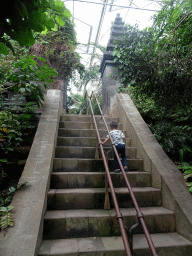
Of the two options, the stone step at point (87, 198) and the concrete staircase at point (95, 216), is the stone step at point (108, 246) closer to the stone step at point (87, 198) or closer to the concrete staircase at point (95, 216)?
the concrete staircase at point (95, 216)

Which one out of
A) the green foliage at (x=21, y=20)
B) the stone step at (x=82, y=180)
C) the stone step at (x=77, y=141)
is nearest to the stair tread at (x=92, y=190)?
the stone step at (x=82, y=180)

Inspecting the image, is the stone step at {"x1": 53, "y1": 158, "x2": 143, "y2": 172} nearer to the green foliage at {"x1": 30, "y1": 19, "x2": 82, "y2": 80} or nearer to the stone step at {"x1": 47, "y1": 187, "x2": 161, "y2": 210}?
the stone step at {"x1": 47, "y1": 187, "x2": 161, "y2": 210}

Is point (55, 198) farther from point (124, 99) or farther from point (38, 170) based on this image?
point (124, 99)

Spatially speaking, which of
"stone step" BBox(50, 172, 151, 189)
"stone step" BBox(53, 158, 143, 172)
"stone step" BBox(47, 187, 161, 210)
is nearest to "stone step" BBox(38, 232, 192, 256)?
"stone step" BBox(47, 187, 161, 210)

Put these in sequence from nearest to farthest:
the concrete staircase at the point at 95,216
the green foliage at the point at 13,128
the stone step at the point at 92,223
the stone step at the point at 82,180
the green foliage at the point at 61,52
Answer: the concrete staircase at the point at 95,216 → the stone step at the point at 92,223 → the stone step at the point at 82,180 → the green foliage at the point at 13,128 → the green foliage at the point at 61,52

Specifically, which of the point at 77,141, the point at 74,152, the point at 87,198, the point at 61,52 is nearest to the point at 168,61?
the point at 77,141

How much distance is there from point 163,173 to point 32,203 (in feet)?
6.47

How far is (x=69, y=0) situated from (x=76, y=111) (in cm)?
631

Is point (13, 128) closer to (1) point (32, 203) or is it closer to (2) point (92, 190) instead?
(1) point (32, 203)

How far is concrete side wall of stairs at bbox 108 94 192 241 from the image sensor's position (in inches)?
89.9

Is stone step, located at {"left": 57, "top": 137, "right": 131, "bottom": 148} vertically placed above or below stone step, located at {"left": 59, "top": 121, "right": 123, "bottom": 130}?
below

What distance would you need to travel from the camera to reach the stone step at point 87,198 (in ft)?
8.16

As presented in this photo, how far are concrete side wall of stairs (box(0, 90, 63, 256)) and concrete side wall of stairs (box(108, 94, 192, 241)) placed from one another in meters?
1.71

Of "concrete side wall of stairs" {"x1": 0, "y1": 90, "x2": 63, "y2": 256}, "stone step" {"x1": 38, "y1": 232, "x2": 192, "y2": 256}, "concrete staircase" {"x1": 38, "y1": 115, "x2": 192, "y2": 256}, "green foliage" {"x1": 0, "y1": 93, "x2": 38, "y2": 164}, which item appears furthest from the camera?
"green foliage" {"x1": 0, "y1": 93, "x2": 38, "y2": 164}
